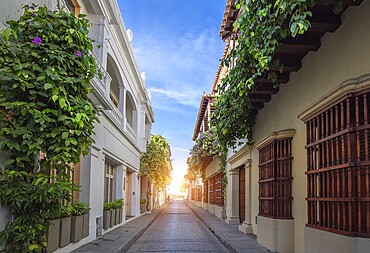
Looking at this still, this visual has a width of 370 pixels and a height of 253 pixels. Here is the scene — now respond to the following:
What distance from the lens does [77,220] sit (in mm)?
8820

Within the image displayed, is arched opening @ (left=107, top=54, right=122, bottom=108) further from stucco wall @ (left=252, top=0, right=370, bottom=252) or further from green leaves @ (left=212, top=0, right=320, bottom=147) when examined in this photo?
green leaves @ (left=212, top=0, right=320, bottom=147)

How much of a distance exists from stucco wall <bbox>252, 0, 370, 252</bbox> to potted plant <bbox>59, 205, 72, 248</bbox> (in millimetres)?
4573

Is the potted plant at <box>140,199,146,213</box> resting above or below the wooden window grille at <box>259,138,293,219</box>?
below

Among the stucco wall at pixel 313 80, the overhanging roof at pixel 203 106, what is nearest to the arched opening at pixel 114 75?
the stucco wall at pixel 313 80

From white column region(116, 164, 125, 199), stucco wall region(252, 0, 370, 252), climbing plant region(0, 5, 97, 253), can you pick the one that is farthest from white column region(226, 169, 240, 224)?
climbing plant region(0, 5, 97, 253)

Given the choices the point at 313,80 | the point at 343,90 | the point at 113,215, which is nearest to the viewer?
the point at 343,90

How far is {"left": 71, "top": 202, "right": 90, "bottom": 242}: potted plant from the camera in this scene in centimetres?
864

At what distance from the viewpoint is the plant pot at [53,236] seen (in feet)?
23.2

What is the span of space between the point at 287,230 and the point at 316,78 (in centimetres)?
322

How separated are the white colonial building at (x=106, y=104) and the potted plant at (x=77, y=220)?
0.26 m

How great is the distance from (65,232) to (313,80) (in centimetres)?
556

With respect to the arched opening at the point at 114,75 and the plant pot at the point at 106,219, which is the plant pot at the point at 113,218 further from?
the arched opening at the point at 114,75

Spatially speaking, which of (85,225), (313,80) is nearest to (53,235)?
(85,225)

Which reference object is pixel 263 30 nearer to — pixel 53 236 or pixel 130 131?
pixel 53 236
